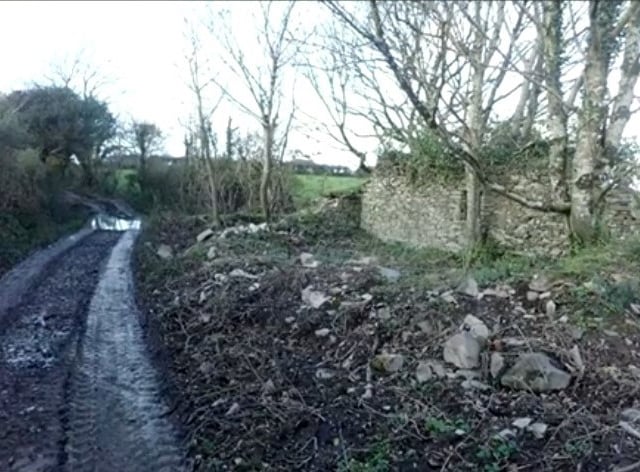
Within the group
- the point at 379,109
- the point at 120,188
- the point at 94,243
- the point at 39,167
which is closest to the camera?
the point at 379,109

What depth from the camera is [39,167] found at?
19.0m

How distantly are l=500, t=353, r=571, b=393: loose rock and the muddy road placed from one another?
8.59ft

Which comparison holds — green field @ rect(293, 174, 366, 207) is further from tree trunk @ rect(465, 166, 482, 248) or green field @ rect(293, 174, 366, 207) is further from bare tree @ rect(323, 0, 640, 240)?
bare tree @ rect(323, 0, 640, 240)

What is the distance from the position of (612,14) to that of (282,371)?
193 inches

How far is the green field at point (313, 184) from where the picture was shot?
59.4 feet

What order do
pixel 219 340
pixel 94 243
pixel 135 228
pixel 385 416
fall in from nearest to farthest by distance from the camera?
pixel 385 416
pixel 219 340
pixel 94 243
pixel 135 228

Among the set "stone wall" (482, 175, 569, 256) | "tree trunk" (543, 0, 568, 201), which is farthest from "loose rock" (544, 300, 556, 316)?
"stone wall" (482, 175, 569, 256)

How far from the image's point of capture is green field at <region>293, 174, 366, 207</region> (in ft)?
59.4

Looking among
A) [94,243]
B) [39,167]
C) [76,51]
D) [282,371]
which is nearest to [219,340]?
[282,371]

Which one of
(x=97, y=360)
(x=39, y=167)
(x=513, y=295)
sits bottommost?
(x=97, y=360)

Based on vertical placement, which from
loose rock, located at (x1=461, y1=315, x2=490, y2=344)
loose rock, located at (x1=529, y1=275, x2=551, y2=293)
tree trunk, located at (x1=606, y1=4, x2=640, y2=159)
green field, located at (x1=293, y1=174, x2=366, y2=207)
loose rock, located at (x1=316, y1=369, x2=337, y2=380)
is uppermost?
tree trunk, located at (x1=606, y1=4, x2=640, y2=159)

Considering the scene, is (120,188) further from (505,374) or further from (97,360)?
(505,374)

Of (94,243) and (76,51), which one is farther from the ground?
(76,51)

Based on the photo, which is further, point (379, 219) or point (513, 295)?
point (379, 219)
